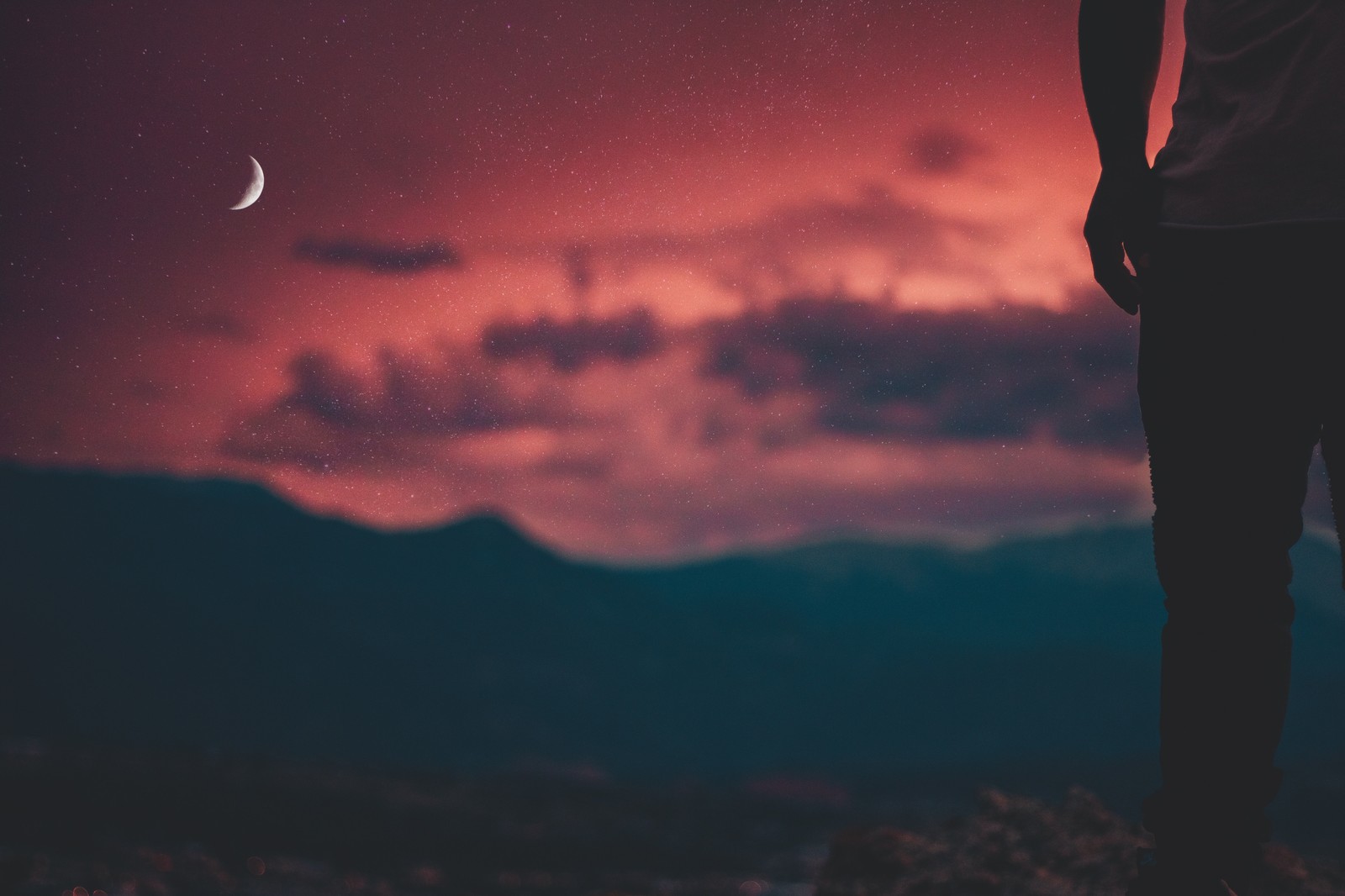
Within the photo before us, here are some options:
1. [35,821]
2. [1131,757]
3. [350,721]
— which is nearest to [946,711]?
[1131,757]

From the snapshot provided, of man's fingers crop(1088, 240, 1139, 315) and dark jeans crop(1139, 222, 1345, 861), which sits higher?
man's fingers crop(1088, 240, 1139, 315)

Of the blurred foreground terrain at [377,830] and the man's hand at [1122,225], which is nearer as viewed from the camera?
the man's hand at [1122,225]

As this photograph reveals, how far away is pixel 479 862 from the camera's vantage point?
289 ft

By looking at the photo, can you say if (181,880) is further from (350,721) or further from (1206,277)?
(350,721)

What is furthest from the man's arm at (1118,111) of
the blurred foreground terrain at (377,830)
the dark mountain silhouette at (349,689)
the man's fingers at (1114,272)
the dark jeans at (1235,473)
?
the dark mountain silhouette at (349,689)

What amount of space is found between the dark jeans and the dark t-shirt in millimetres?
44

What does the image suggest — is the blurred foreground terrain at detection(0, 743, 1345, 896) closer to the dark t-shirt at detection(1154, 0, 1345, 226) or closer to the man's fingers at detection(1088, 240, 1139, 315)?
Result: the man's fingers at detection(1088, 240, 1139, 315)

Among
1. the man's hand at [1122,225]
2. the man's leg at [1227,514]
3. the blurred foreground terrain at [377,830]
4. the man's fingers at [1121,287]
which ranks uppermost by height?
the man's hand at [1122,225]

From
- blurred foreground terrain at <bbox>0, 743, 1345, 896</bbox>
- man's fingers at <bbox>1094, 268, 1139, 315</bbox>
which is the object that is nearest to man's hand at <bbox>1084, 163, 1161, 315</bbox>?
man's fingers at <bbox>1094, 268, 1139, 315</bbox>

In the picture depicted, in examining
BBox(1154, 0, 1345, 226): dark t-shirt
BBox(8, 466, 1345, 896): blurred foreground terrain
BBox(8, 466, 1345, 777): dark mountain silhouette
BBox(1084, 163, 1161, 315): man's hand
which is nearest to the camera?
BBox(1154, 0, 1345, 226): dark t-shirt

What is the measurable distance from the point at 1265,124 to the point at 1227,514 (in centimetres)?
62

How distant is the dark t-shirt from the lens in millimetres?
1392

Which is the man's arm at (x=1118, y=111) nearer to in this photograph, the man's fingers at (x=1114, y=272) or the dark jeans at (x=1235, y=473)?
the man's fingers at (x=1114, y=272)

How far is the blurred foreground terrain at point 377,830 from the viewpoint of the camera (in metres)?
70.2
